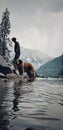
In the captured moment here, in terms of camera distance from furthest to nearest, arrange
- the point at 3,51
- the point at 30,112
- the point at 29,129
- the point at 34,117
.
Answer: the point at 3,51 → the point at 30,112 → the point at 34,117 → the point at 29,129

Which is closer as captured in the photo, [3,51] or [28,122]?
[28,122]

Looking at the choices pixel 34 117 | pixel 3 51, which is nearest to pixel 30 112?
pixel 34 117

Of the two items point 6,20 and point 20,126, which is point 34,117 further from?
point 6,20

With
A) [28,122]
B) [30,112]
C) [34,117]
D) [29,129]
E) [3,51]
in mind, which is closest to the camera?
[29,129]

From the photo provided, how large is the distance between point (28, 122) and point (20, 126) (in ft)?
1.36

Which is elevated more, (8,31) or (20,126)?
(20,126)

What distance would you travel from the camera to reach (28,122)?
15.0 ft

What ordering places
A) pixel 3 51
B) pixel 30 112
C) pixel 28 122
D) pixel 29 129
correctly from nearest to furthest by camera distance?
pixel 29 129 → pixel 28 122 → pixel 30 112 → pixel 3 51

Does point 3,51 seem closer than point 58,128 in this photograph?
No

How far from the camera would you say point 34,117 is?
5.09m

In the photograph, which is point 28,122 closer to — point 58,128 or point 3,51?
point 58,128

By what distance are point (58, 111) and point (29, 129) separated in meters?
1.90

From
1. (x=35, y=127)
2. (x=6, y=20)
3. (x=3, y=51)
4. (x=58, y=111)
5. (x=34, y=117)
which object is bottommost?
(x=3, y=51)

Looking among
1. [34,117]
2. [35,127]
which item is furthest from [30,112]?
[35,127]
